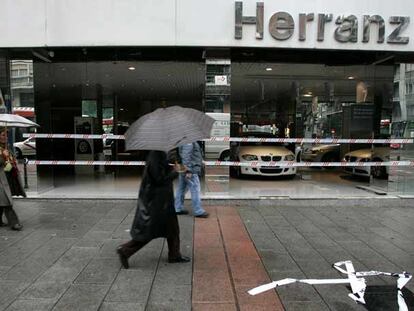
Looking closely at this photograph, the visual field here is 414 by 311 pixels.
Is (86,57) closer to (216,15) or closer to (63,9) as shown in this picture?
(63,9)

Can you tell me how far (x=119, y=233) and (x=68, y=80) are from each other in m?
7.24

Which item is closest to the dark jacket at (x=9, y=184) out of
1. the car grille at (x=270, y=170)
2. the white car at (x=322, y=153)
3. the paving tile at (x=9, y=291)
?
the paving tile at (x=9, y=291)

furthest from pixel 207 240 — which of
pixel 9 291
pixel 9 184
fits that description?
pixel 9 184

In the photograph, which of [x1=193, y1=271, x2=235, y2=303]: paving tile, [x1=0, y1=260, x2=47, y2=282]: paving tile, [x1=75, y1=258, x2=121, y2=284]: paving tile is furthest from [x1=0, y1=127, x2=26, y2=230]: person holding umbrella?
[x1=193, y1=271, x2=235, y2=303]: paving tile

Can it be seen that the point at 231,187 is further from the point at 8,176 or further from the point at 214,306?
the point at 214,306

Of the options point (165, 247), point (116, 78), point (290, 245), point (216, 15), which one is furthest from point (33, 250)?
point (116, 78)

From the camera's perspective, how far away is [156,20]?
8.53 metres

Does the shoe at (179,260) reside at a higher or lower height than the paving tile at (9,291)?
higher

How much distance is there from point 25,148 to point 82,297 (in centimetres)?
721

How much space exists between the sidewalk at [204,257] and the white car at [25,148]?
2116 millimetres

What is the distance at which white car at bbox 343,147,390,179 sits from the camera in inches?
410

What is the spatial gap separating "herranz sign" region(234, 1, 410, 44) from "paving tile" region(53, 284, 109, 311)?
587 centimetres

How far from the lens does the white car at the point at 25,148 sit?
10041 millimetres

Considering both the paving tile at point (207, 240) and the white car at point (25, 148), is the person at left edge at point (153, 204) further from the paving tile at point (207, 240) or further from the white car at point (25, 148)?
the white car at point (25, 148)
